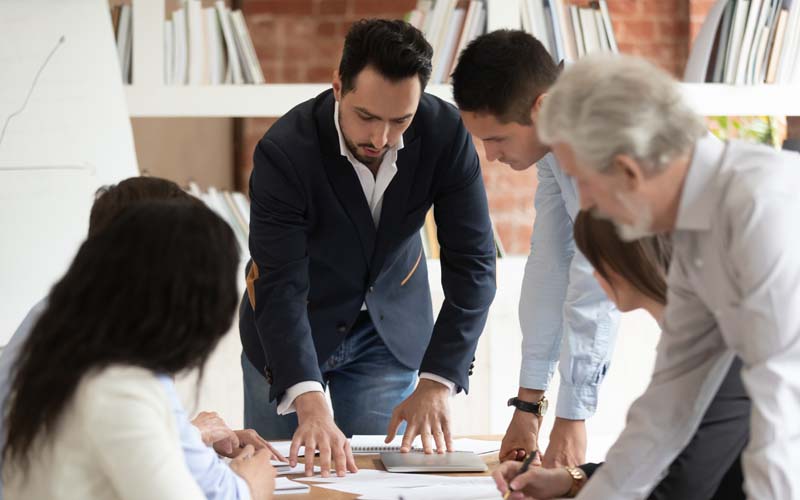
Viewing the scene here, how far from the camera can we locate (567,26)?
3.11 metres

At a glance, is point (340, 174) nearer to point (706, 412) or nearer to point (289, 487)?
point (289, 487)

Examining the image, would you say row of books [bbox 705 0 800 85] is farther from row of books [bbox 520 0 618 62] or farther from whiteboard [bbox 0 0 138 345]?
whiteboard [bbox 0 0 138 345]

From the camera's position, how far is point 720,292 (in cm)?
114

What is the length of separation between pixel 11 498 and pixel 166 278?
1.22ft

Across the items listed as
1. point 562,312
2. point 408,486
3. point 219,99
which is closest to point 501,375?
point 219,99

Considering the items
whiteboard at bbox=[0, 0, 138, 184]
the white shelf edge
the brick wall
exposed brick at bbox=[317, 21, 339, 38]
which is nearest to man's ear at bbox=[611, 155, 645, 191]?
the white shelf edge

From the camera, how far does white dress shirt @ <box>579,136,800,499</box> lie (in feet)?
3.51

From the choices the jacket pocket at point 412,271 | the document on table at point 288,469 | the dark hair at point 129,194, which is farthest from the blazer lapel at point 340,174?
the document on table at point 288,469

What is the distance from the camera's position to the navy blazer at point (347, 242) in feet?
6.71

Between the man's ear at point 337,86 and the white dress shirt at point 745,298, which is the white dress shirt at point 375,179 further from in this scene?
the white dress shirt at point 745,298

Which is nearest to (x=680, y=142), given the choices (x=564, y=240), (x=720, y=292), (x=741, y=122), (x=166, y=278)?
(x=720, y=292)

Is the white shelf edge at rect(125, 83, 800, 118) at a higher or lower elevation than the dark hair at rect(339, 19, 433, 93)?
lower

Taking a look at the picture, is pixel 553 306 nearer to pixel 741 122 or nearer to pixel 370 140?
pixel 370 140

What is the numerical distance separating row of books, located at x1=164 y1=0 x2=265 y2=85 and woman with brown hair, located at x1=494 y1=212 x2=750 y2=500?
6.37 ft
